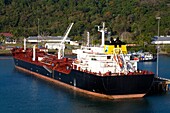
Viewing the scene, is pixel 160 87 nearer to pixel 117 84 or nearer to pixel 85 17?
pixel 117 84

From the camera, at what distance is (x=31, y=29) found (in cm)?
9819

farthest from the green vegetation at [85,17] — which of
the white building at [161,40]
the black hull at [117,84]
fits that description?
the black hull at [117,84]

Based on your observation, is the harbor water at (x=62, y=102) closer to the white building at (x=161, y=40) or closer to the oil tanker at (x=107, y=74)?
the oil tanker at (x=107, y=74)

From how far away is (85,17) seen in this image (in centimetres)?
10494

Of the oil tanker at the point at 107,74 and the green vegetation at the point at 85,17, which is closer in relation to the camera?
the oil tanker at the point at 107,74

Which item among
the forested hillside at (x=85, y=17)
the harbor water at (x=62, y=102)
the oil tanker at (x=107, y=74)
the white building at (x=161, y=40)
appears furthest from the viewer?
the forested hillside at (x=85, y=17)

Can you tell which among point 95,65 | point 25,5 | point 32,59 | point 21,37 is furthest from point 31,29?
point 95,65

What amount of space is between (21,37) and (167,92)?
202ft

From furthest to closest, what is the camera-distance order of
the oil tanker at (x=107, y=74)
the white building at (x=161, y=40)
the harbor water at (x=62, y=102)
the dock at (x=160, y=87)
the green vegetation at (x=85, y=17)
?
the green vegetation at (x=85, y=17) < the white building at (x=161, y=40) < the dock at (x=160, y=87) < the oil tanker at (x=107, y=74) < the harbor water at (x=62, y=102)

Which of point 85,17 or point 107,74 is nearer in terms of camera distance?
point 107,74

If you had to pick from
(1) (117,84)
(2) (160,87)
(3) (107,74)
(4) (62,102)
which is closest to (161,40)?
(2) (160,87)

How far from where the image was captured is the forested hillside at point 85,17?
92688 mm

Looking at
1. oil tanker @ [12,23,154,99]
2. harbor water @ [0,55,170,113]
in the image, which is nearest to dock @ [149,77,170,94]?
harbor water @ [0,55,170,113]

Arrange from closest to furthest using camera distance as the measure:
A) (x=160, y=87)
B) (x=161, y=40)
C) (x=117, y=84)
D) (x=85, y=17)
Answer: (x=117, y=84) → (x=160, y=87) → (x=161, y=40) → (x=85, y=17)
